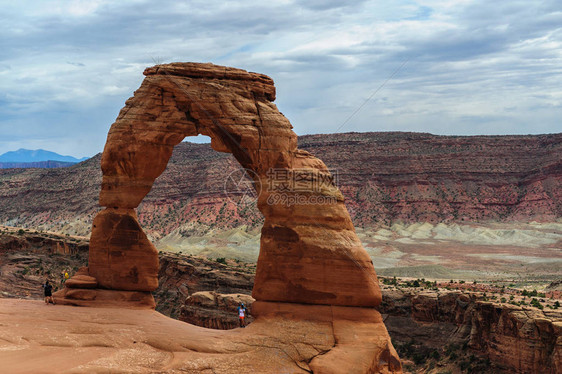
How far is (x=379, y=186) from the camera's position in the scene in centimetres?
11812

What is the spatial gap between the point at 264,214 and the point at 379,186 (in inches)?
3979

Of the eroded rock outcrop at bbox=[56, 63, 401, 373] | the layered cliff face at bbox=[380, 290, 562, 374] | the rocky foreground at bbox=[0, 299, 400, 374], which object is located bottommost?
the layered cliff face at bbox=[380, 290, 562, 374]

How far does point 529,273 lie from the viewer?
71.2 meters

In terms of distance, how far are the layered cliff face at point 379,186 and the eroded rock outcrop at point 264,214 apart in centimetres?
7894

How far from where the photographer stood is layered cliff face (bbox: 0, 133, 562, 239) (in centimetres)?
10669

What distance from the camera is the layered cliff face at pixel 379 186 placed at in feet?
350

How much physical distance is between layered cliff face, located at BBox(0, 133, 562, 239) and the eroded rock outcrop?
78939 mm
